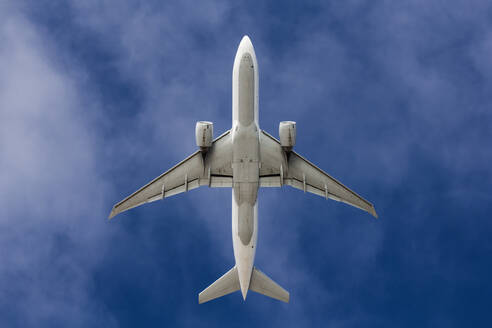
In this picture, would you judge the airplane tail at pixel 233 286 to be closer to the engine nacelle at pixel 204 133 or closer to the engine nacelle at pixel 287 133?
the engine nacelle at pixel 204 133

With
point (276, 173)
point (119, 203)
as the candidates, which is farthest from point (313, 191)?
point (119, 203)

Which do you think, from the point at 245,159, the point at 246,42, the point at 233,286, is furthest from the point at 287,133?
the point at 233,286

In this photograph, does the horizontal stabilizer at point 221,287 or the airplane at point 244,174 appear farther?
Result: the horizontal stabilizer at point 221,287

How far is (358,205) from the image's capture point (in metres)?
58.6

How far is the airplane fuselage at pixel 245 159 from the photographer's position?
5356 centimetres

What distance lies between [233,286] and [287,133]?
1515 cm

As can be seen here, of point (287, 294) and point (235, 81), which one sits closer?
point (235, 81)

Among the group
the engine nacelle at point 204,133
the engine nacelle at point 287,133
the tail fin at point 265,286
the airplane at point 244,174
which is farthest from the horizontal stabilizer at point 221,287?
the engine nacelle at point 287,133

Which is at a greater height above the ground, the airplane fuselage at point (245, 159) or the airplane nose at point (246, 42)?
the airplane nose at point (246, 42)

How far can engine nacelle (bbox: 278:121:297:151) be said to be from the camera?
5556cm

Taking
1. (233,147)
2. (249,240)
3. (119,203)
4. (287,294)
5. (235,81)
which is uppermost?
(235,81)

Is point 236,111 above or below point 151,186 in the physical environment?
above

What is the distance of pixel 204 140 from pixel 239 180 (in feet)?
15.0

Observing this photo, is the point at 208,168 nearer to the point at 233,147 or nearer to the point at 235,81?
the point at 233,147
